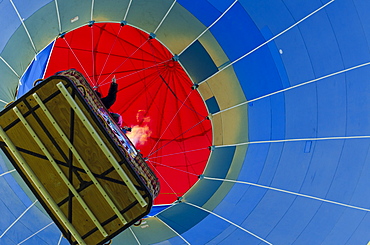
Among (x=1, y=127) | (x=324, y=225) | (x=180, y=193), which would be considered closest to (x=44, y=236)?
(x=180, y=193)

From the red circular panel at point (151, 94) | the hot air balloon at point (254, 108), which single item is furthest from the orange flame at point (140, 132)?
the hot air balloon at point (254, 108)

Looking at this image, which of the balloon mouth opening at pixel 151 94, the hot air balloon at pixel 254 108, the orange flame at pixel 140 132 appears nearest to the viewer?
the hot air balloon at pixel 254 108

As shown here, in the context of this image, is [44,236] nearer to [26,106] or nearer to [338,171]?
[26,106]

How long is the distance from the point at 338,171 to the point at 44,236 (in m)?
3.27

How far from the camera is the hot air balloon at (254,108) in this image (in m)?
5.06

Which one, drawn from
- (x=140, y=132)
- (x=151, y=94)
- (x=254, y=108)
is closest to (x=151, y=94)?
(x=151, y=94)

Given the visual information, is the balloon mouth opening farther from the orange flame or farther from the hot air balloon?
the hot air balloon

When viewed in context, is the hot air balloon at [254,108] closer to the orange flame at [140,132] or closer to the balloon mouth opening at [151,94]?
the balloon mouth opening at [151,94]

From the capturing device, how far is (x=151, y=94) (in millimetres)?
7125

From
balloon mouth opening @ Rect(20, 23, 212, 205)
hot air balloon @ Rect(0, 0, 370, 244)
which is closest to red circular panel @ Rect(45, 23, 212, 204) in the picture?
balloon mouth opening @ Rect(20, 23, 212, 205)

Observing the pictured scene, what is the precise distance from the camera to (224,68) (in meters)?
5.56

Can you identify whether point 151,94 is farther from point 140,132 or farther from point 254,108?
point 254,108

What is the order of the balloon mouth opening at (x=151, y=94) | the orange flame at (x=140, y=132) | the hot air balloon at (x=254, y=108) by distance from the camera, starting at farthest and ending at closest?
the orange flame at (x=140, y=132), the balloon mouth opening at (x=151, y=94), the hot air balloon at (x=254, y=108)

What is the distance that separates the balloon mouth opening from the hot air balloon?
0.66m
